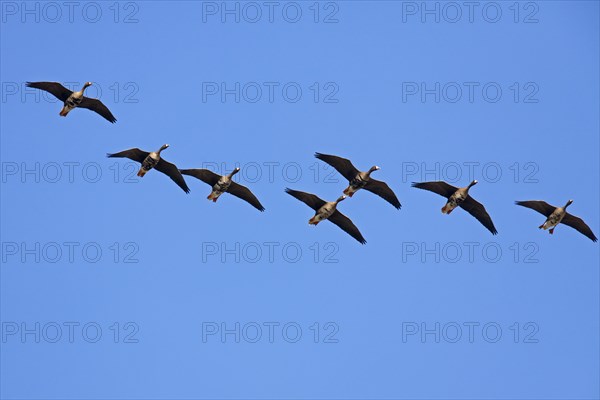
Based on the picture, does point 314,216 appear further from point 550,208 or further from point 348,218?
point 550,208

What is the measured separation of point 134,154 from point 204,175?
3977mm

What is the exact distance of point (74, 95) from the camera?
123 m

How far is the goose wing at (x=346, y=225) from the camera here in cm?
12444

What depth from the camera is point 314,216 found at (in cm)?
12356

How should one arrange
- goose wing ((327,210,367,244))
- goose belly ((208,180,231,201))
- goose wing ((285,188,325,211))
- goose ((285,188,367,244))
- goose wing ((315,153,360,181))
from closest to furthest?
goose wing ((315,153,360,181)) < goose wing ((285,188,325,211)) < goose ((285,188,367,244)) < goose belly ((208,180,231,201)) < goose wing ((327,210,367,244))

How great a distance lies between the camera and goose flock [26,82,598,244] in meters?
123

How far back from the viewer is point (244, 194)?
4884 inches

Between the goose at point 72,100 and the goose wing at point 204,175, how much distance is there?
502 centimetres

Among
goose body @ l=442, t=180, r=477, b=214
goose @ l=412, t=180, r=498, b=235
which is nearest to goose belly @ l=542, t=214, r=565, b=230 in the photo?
goose @ l=412, t=180, r=498, b=235

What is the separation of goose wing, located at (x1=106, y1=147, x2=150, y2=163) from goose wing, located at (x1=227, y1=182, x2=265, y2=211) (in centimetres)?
500

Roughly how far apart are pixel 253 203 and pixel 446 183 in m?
10.5

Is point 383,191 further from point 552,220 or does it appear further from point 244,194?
point 552,220

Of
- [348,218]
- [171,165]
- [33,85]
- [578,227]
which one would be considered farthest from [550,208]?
[33,85]

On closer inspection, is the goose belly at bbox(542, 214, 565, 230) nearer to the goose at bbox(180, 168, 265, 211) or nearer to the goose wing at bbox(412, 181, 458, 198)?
the goose wing at bbox(412, 181, 458, 198)
